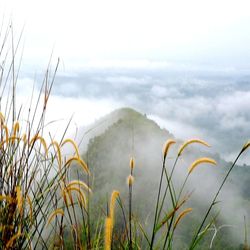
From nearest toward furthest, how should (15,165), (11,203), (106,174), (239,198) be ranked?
(11,203), (15,165), (106,174), (239,198)

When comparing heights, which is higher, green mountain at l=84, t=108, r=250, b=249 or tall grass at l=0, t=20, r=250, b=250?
tall grass at l=0, t=20, r=250, b=250

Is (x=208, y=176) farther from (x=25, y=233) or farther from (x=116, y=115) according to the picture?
(x=25, y=233)

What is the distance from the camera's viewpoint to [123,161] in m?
120

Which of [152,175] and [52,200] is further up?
[52,200]

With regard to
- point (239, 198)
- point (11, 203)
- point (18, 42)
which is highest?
point (18, 42)

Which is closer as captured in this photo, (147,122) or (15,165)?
(15,165)

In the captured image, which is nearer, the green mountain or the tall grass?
the tall grass

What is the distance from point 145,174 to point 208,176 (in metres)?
16.1

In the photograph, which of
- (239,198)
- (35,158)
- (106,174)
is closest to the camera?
(35,158)

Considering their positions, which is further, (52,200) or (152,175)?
(152,175)

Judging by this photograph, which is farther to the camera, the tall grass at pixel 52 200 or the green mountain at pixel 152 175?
the green mountain at pixel 152 175

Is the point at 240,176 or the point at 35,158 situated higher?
the point at 35,158

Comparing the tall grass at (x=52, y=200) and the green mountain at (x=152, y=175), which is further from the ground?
the tall grass at (x=52, y=200)

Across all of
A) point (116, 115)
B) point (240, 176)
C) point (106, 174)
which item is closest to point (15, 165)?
point (106, 174)
